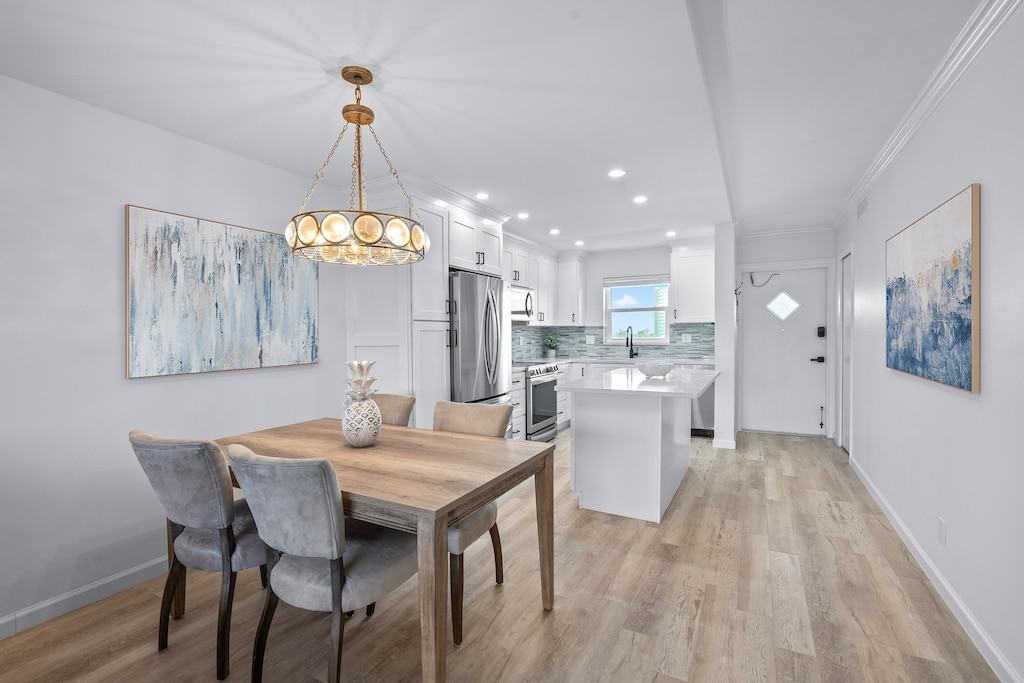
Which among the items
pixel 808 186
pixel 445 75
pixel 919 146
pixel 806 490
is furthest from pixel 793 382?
pixel 445 75

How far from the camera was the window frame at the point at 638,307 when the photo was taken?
623 centimetres

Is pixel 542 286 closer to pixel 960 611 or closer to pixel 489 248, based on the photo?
pixel 489 248

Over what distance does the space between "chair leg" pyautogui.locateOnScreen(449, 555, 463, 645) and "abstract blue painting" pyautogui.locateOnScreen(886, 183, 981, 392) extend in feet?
7.32

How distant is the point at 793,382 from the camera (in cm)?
561

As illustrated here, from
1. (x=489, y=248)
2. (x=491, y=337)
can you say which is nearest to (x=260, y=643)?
(x=491, y=337)

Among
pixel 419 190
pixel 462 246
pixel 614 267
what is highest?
pixel 419 190

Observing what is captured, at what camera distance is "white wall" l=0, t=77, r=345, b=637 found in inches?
83.7

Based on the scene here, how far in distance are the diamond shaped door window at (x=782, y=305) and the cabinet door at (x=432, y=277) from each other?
13.2 feet

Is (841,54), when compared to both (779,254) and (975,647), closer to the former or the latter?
(975,647)

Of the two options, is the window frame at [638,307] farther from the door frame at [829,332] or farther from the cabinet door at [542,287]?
the door frame at [829,332]

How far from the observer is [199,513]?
1769 mm

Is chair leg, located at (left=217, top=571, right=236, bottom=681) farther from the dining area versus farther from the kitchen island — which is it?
the kitchen island

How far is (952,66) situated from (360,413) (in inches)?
120

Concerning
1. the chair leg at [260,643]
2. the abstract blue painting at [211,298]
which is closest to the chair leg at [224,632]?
the chair leg at [260,643]
